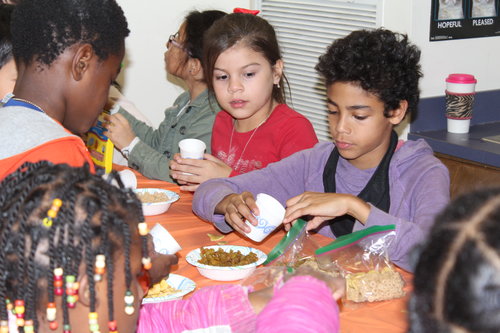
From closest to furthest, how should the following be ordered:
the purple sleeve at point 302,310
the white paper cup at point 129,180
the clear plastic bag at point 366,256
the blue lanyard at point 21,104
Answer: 1. the purple sleeve at point 302,310
2. the clear plastic bag at point 366,256
3. the blue lanyard at point 21,104
4. the white paper cup at point 129,180

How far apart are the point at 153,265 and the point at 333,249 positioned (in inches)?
20.4

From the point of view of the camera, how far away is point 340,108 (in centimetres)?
210

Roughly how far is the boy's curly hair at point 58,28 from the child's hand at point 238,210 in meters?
0.56

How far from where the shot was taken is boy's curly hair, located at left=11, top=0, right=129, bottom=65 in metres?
1.80

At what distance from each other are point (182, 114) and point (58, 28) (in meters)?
1.37

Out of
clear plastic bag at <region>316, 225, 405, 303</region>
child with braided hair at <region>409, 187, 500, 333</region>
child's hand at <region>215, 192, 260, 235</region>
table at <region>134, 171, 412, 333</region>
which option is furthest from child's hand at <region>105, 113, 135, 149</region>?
child with braided hair at <region>409, 187, 500, 333</region>

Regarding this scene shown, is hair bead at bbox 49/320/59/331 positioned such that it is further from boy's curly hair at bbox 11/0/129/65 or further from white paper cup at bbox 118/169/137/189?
white paper cup at bbox 118/169/137/189

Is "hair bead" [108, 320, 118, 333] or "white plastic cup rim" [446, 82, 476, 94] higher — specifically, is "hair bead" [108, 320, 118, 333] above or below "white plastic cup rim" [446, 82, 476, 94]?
above

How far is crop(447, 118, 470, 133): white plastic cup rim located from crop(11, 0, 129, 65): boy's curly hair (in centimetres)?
203

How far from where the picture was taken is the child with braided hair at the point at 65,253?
1075 mm

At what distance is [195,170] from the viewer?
97.2 inches

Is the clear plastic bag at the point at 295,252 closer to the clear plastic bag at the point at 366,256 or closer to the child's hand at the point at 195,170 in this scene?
the clear plastic bag at the point at 366,256

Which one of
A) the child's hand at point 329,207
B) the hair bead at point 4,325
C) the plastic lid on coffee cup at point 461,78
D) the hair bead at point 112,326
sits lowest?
the child's hand at point 329,207

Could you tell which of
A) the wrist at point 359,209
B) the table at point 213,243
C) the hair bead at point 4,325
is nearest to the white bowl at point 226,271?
the table at point 213,243
